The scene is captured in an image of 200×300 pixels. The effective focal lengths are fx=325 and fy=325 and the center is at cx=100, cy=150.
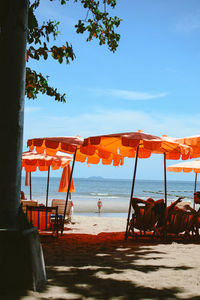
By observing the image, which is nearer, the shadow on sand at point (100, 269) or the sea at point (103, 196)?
the shadow on sand at point (100, 269)

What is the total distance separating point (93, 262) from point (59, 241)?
2.44 m

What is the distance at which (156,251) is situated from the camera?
6113mm

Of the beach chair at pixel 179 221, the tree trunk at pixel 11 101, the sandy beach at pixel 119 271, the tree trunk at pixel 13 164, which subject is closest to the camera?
the tree trunk at pixel 13 164

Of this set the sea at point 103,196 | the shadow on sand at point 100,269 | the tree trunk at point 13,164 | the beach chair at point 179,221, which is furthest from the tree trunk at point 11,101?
the sea at point 103,196

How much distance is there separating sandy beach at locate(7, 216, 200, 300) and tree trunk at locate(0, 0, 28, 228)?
959 millimetres

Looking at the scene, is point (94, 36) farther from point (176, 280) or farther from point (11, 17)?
point (176, 280)

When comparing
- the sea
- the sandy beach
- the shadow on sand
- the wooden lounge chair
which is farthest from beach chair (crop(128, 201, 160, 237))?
the sea

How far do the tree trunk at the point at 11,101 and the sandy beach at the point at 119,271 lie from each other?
959 mm

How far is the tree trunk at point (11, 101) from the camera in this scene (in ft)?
11.1

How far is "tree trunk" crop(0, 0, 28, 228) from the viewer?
3.39 meters

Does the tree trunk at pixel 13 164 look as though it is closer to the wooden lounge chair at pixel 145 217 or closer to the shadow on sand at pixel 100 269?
the shadow on sand at pixel 100 269

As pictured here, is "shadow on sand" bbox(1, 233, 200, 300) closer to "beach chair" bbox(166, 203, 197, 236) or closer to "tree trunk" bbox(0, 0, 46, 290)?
"tree trunk" bbox(0, 0, 46, 290)

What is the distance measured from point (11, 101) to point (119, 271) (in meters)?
2.54

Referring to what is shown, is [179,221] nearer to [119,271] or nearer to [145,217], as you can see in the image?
[145,217]
